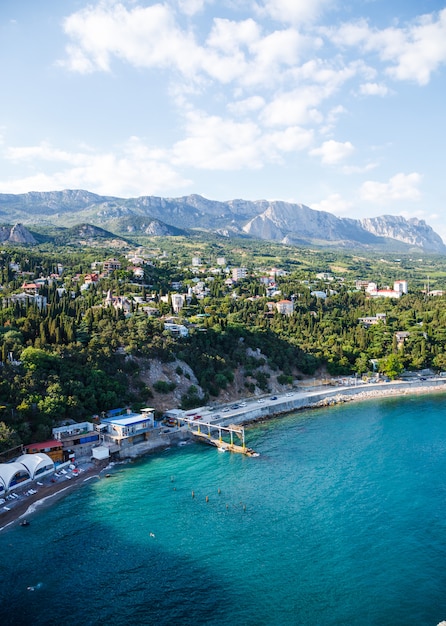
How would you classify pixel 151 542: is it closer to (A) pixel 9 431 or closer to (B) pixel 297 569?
(B) pixel 297 569

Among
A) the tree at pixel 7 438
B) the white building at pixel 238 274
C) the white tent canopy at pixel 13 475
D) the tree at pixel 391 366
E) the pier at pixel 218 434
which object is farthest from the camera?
the white building at pixel 238 274

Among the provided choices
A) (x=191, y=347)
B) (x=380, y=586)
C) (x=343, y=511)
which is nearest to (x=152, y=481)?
(x=343, y=511)

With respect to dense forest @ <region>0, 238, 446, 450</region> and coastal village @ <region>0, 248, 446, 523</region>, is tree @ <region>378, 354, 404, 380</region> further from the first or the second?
coastal village @ <region>0, 248, 446, 523</region>

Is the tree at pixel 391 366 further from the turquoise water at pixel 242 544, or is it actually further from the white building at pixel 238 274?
the white building at pixel 238 274

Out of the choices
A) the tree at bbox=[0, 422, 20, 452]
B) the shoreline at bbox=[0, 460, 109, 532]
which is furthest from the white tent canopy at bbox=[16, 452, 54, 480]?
the tree at bbox=[0, 422, 20, 452]

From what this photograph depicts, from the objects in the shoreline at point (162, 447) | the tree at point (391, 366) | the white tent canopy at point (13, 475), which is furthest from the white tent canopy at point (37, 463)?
the tree at point (391, 366)

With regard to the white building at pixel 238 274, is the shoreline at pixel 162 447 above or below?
below

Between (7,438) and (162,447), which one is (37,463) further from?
(162,447)
